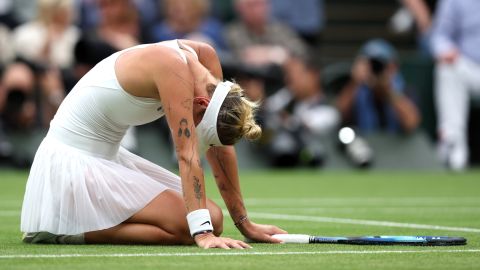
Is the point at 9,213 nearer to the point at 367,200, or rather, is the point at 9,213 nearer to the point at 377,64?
the point at 367,200

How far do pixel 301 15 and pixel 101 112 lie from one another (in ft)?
38.1

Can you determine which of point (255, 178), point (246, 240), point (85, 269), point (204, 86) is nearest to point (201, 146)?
point (204, 86)

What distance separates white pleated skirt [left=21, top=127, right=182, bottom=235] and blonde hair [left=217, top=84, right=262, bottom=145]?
0.77 meters

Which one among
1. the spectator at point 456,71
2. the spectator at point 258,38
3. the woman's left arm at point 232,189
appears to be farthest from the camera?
the spectator at point 258,38

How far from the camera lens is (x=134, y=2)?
53.1ft

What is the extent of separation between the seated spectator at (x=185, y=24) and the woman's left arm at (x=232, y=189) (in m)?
8.84

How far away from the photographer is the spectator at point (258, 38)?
1603 cm

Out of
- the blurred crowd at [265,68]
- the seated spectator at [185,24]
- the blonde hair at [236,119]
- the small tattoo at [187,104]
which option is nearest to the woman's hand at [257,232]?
the blonde hair at [236,119]

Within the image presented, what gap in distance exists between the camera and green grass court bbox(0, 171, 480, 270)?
528 cm

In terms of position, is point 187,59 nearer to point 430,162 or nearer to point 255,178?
point 255,178

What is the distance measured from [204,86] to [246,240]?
1086mm

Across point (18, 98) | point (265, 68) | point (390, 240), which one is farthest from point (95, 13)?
point (390, 240)

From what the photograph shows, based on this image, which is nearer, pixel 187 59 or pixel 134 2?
pixel 187 59

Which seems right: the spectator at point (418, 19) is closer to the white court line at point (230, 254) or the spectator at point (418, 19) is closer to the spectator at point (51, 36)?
the spectator at point (51, 36)
